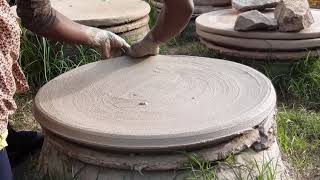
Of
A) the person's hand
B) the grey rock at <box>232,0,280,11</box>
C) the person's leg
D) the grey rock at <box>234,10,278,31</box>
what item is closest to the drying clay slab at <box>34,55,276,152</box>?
the person's hand

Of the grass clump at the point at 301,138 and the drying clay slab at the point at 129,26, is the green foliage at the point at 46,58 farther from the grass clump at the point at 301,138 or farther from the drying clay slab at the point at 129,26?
the grass clump at the point at 301,138

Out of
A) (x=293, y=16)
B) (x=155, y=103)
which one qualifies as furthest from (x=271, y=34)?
(x=155, y=103)

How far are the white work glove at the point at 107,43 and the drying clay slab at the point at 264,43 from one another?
1215 millimetres

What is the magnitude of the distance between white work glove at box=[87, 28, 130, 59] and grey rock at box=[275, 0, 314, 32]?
1356 mm

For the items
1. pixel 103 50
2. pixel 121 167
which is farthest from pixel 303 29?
pixel 121 167

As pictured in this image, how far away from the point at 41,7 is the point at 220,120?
91 centimetres

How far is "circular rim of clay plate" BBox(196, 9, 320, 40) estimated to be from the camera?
150 inches

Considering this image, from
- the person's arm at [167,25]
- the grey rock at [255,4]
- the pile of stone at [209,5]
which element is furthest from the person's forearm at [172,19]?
the pile of stone at [209,5]

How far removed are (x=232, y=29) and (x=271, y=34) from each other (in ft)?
0.89

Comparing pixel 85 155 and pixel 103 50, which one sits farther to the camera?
pixel 103 50

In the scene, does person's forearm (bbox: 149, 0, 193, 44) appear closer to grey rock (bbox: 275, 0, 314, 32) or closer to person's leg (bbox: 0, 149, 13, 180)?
person's leg (bbox: 0, 149, 13, 180)

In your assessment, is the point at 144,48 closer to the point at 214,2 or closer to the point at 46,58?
the point at 46,58

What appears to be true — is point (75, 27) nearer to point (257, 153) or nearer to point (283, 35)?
point (257, 153)

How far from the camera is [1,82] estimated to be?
1.99 metres
